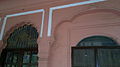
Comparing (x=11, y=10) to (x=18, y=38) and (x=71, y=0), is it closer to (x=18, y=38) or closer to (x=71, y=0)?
(x=18, y=38)

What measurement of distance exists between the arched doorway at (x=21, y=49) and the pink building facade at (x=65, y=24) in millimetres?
198

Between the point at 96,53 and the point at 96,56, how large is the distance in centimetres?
7

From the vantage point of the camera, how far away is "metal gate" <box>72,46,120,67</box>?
2.74 metres

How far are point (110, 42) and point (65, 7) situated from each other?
151cm

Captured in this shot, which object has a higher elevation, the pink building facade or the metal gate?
the pink building facade

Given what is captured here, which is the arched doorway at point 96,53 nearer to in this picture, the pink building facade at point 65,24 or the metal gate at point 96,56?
the metal gate at point 96,56

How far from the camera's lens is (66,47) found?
3.12 m

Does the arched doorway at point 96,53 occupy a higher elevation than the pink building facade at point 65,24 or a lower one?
lower

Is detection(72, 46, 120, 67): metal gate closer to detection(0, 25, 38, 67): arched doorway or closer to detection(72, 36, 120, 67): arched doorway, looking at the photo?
detection(72, 36, 120, 67): arched doorway

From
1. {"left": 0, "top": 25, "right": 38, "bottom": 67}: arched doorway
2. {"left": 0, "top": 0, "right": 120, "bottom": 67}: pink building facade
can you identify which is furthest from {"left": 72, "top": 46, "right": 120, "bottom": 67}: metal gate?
{"left": 0, "top": 25, "right": 38, "bottom": 67}: arched doorway

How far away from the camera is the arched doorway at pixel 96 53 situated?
2758 mm

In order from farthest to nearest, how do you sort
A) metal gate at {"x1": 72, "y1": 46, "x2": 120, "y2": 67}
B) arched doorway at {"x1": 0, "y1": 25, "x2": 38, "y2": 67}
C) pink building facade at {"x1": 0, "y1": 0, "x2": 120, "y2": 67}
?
arched doorway at {"x1": 0, "y1": 25, "x2": 38, "y2": 67} < pink building facade at {"x1": 0, "y1": 0, "x2": 120, "y2": 67} < metal gate at {"x1": 72, "y1": 46, "x2": 120, "y2": 67}

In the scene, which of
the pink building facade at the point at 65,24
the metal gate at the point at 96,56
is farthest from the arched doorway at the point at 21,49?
the metal gate at the point at 96,56

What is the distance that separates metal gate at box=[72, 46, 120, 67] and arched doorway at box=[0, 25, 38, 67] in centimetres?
120
